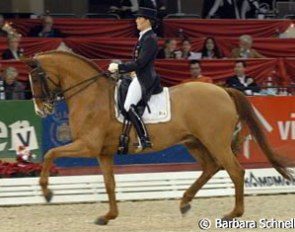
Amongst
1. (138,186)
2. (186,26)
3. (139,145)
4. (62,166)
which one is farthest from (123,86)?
Result: (186,26)

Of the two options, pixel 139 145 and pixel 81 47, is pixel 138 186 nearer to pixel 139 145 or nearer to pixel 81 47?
pixel 139 145

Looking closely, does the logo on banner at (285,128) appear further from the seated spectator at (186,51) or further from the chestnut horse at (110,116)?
the chestnut horse at (110,116)

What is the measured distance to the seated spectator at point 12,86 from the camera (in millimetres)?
15898

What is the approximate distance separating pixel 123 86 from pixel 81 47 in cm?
694

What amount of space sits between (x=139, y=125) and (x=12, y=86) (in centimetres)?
449

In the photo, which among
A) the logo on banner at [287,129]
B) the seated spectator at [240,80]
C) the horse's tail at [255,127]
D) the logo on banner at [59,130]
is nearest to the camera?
the horse's tail at [255,127]

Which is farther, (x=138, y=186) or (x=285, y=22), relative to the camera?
(x=285, y=22)

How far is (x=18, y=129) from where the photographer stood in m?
15.6

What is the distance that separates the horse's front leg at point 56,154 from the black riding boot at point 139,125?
0.63m

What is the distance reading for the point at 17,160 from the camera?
14.6 m

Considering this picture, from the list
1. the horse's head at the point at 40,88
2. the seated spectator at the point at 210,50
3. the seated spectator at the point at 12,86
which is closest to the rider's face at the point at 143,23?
the horse's head at the point at 40,88

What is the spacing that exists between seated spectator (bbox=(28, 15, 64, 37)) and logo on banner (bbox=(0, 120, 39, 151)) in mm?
3712

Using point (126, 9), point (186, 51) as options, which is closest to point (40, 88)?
point (186, 51)

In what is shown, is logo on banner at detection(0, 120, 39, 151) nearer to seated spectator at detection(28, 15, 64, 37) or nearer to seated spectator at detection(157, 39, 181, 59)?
seated spectator at detection(28, 15, 64, 37)
